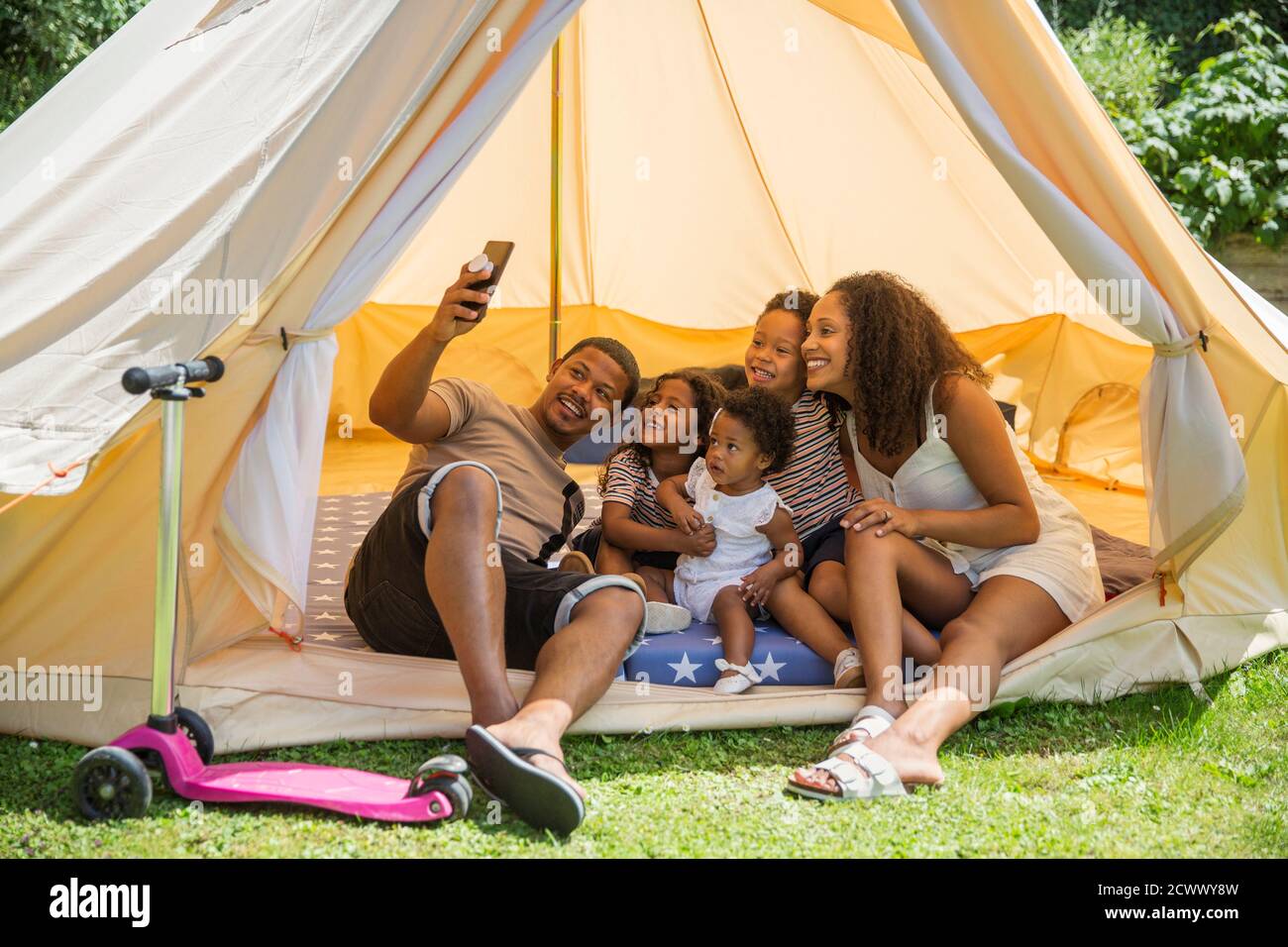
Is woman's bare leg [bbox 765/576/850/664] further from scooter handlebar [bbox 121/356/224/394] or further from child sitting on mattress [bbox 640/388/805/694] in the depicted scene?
scooter handlebar [bbox 121/356/224/394]

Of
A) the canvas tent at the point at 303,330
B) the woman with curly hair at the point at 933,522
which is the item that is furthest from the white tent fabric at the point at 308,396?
the woman with curly hair at the point at 933,522

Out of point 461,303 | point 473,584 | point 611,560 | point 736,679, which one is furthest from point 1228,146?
point 473,584

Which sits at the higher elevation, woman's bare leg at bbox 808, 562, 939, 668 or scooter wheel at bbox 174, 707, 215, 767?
woman's bare leg at bbox 808, 562, 939, 668

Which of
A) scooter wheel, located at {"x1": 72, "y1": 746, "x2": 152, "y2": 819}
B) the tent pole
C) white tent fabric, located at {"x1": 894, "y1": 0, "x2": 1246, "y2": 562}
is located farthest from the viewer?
the tent pole

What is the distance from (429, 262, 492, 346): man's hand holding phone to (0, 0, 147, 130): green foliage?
280 inches

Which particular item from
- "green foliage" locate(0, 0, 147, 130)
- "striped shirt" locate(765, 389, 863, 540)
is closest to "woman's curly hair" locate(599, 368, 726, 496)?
"striped shirt" locate(765, 389, 863, 540)

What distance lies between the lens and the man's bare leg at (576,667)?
2320mm

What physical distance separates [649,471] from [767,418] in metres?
0.39

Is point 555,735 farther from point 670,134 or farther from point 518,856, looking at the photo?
point 670,134

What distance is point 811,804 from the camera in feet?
7.64

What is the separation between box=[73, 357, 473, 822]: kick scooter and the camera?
217 cm

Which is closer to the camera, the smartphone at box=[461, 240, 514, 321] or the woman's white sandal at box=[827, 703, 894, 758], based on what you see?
the woman's white sandal at box=[827, 703, 894, 758]

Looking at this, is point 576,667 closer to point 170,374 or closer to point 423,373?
point 423,373

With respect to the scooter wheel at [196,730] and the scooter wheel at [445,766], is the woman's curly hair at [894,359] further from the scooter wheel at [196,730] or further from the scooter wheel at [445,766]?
the scooter wheel at [196,730]
